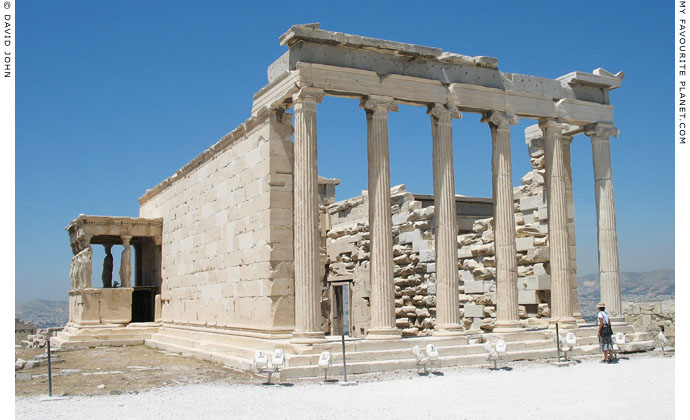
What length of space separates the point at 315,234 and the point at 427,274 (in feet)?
22.7

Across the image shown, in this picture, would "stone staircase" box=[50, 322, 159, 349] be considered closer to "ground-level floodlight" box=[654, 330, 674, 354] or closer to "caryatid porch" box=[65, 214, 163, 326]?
"caryatid porch" box=[65, 214, 163, 326]

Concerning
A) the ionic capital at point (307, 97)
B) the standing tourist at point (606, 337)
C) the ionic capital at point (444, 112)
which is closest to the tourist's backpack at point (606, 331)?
the standing tourist at point (606, 337)

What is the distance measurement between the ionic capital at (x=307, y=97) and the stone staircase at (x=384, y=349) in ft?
16.5

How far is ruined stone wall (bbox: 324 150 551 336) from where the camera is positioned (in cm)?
2086

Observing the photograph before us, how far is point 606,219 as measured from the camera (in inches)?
779

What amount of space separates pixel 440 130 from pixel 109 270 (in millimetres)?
17522

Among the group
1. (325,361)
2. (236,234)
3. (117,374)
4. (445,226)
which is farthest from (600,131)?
(117,374)

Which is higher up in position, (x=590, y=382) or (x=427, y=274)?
(x=427, y=274)

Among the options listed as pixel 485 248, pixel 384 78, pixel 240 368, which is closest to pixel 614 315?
pixel 485 248

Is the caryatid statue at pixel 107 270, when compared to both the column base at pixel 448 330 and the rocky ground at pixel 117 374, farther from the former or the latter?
the column base at pixel 448 330

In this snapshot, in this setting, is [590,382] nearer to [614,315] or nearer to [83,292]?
[614,315]

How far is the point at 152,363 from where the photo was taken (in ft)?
59.0

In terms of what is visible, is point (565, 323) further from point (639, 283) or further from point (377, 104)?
point (639, 283)

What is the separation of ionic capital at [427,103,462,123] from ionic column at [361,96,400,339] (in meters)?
1.16
